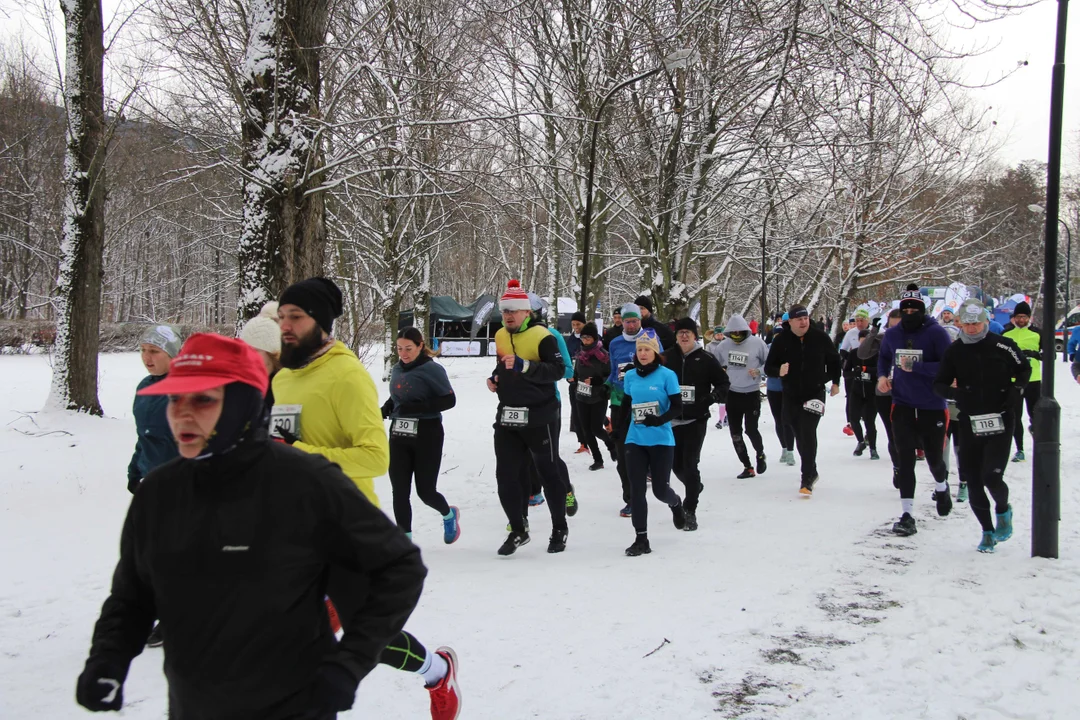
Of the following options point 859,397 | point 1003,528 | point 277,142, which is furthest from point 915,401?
point 277,142

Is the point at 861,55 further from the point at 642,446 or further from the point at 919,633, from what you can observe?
the point at 919,633

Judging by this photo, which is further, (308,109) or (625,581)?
(308,109)

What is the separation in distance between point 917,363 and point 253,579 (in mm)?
6977

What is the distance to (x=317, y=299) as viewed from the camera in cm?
384

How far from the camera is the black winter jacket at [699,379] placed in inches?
328

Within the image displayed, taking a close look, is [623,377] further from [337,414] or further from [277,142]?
[337,414]

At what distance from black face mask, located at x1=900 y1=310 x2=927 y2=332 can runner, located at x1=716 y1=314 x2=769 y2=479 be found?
2877 millimetres

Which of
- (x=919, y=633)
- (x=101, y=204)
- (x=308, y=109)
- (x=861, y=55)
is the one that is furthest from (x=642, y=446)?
(x=101, y=204)

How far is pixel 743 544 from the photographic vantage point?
718cm

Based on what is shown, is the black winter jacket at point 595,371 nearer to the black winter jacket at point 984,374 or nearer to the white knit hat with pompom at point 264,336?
the black winter jacket at point 984,374

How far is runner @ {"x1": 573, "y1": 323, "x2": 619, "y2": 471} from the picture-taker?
10.2 meters

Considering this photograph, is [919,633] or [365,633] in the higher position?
[365,633]

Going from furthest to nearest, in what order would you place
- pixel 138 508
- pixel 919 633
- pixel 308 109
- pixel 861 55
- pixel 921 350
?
pixel 308 109 → pixel 921 350 → pixel 861 55 → pixel 919 633 → pixel 138 508

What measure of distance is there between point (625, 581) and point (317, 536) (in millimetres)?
4301
